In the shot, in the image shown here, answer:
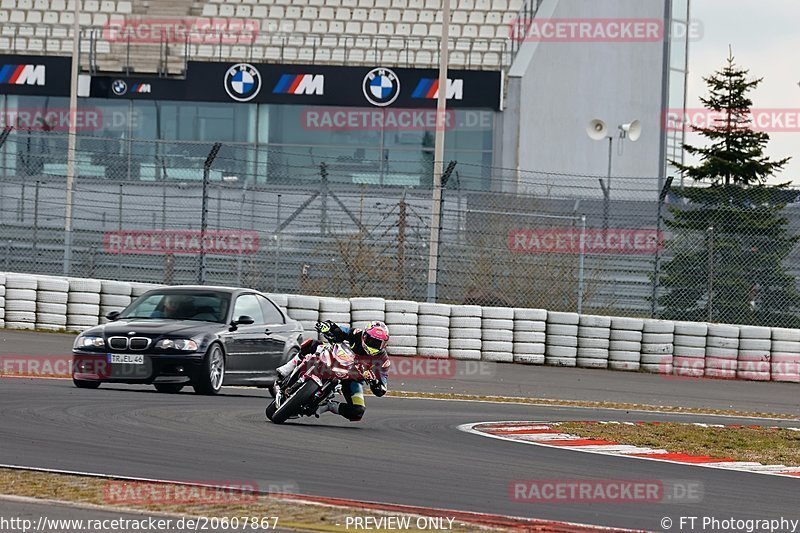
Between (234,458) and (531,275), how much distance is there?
1314 centimetres

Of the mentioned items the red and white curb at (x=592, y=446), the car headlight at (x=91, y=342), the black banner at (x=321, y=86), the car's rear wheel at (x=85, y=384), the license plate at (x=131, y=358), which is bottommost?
the red and white curb at (x=592, y=446)

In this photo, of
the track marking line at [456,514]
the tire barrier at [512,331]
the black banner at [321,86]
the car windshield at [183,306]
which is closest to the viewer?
the track marking line at [456,514]

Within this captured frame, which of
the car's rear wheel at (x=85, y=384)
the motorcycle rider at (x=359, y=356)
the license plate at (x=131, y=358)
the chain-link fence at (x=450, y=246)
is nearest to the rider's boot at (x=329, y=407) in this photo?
the motorcycle rider at (x=359, y=356)

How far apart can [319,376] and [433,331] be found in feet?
32.4

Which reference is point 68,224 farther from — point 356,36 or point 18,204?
point 356,36

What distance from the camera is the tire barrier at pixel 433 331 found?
840 inches

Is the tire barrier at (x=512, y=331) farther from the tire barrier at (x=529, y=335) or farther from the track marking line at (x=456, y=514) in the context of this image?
the track marking line at (x=456, y=514)

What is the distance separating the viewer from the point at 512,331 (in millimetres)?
21484

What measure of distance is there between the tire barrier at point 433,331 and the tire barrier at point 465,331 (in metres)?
0.08

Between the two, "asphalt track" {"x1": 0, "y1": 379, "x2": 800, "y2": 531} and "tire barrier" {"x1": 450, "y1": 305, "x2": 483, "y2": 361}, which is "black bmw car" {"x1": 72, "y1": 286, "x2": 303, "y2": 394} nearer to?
"asphalt track" {"x1": 0, "y1": 379, "x2": 800, "y2": 531}

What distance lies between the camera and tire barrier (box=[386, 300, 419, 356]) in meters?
21.3

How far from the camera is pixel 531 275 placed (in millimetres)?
21953

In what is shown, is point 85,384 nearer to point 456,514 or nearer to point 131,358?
point 131,358

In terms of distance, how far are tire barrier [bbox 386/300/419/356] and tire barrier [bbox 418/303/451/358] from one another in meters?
0.08
